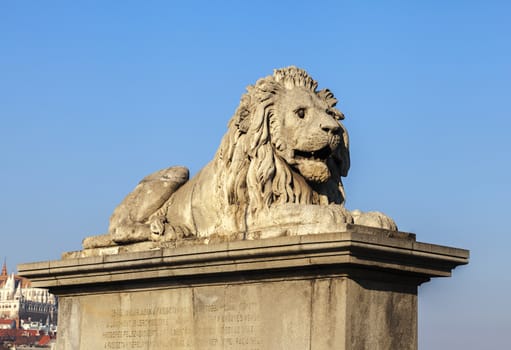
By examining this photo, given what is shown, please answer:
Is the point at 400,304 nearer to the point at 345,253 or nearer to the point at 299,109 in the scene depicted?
the point at 345,253

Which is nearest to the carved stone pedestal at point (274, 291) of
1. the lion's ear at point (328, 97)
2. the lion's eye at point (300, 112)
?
the lion's eye at point (300, 112)

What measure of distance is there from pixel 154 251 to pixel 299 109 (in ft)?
6.95

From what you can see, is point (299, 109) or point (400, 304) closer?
point (400, 304)

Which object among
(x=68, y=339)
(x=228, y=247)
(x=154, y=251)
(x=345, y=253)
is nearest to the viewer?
(x=345, y=253)

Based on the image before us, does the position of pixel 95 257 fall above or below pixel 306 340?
above

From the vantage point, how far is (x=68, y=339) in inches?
633

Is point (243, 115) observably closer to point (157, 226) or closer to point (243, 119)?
point (243, 119)

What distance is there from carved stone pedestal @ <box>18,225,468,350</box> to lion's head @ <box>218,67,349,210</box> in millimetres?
992

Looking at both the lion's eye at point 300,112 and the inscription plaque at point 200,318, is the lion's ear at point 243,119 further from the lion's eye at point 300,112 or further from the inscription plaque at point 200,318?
the inscription plaque at point 200,318

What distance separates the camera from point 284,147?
1484 centimetres

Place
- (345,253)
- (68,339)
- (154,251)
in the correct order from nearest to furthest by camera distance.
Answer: (345,253)
(154,251)
(68,339)

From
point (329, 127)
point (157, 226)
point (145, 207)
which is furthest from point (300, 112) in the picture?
point (145, 207)

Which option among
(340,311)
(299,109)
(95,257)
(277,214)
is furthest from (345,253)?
(95,257)

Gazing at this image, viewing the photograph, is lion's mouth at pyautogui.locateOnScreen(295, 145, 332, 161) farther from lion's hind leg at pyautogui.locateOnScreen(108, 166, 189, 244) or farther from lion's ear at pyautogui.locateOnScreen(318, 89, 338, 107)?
lion's hind leg at pyautogui.locateOnScreen(108, 166, 189, 244)
